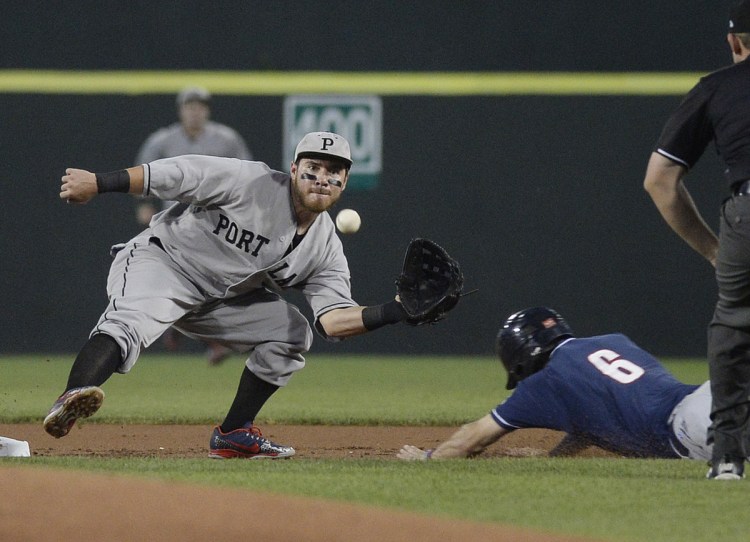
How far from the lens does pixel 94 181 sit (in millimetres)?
4680

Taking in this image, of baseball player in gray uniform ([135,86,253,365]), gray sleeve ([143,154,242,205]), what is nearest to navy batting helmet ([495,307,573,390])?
gray sleeve ([143,154,242,205])

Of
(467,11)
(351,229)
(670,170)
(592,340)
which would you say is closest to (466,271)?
(467,11)

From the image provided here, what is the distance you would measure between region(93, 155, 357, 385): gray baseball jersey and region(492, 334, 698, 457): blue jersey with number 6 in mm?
958

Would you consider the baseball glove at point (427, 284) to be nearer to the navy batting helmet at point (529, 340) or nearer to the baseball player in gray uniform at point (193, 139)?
the navy batting helmet at point (529, 340)

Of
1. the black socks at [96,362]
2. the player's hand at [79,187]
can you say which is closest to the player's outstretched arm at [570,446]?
the black socks at [96,362]

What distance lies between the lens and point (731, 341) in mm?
3762

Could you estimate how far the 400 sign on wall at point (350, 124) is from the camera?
35.9 ft

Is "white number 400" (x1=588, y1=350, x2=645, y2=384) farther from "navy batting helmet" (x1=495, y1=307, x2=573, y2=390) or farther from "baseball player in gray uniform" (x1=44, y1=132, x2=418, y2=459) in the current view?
"baseball player in gray uniform" (x1=44, y1=132, x2=418, y2=459)

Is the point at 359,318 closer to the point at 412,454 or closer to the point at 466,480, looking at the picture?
the point at 412,454

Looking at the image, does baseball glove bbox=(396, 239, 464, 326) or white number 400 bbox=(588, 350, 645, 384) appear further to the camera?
baseball glove bbox=(396, 239, 464, 326)

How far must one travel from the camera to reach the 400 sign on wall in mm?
10945

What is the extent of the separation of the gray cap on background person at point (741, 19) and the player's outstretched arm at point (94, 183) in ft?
7.35

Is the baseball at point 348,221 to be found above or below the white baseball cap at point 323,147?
below

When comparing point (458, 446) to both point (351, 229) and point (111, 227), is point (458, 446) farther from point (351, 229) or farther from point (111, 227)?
point (111, 227)
